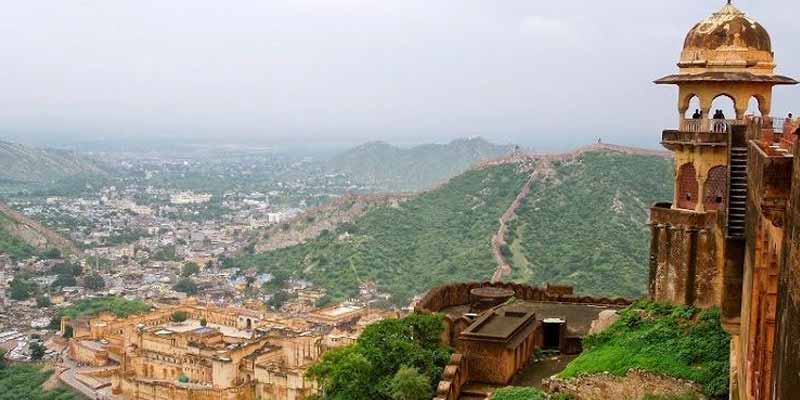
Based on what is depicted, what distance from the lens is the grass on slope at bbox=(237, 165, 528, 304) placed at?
6038 centimetres

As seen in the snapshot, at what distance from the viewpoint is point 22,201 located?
482 ft

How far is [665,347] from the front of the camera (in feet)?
43.9

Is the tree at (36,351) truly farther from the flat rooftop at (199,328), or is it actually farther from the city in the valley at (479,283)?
the flat rooftop at (199,328)

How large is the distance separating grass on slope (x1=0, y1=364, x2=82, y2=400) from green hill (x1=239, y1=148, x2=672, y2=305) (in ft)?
74.7

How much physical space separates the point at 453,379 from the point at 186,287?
6824cm

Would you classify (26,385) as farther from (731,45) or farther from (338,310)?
(731,45)

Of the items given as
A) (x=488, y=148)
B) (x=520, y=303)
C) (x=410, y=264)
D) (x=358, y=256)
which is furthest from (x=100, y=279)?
(x=488, y=148)

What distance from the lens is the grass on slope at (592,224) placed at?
43.9 meters

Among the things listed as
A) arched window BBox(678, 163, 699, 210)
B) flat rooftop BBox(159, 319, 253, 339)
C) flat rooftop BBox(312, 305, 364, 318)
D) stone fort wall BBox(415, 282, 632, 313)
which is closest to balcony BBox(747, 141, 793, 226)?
arched window BBox(678, 163, 699, 210)

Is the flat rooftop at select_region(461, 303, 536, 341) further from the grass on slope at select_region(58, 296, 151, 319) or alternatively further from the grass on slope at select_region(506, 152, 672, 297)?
the grass on slope at select_region(58, 296, 151, 319)

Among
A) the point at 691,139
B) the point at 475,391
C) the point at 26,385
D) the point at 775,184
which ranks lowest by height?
the point at 26,385

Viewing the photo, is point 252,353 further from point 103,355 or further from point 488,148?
point 488,148

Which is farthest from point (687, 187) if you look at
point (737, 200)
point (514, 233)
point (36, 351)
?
point (36, 351)

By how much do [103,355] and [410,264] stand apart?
23933 millimetres
